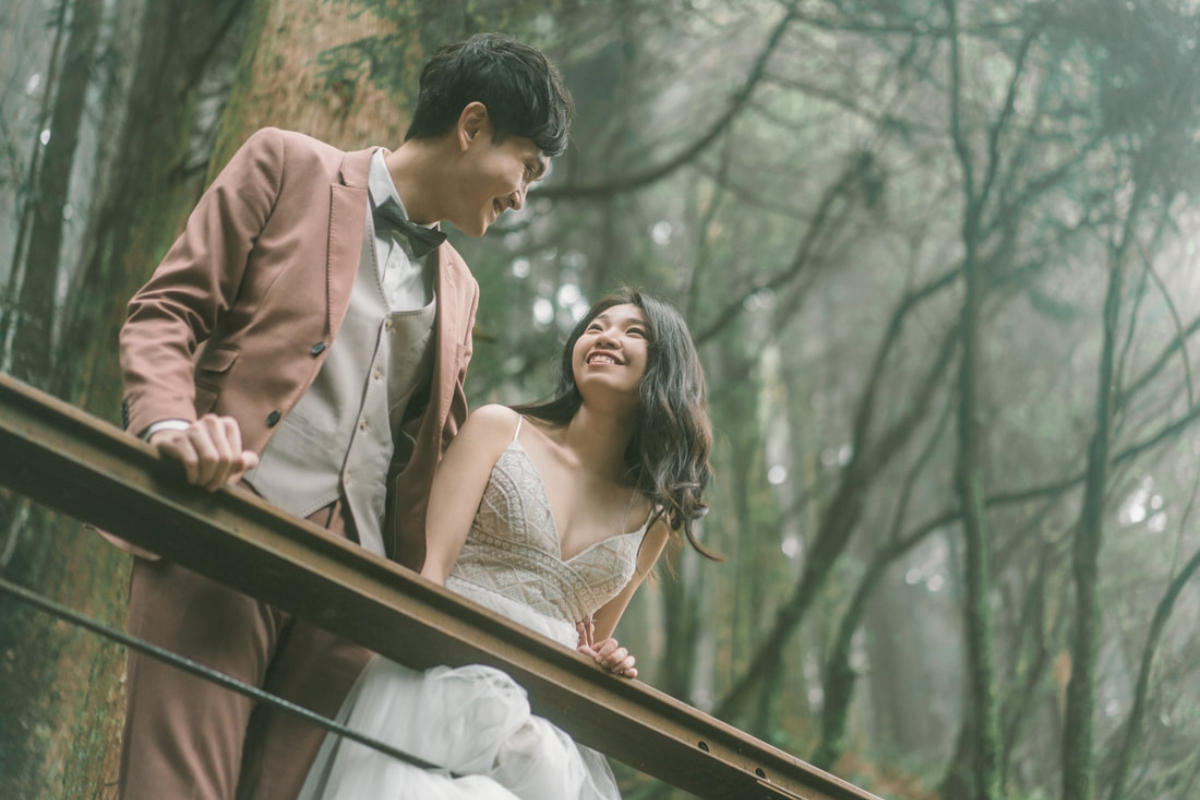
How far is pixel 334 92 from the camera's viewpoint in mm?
2875

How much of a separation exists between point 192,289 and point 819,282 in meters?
11.6

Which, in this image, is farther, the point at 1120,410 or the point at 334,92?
the point at 1120,410

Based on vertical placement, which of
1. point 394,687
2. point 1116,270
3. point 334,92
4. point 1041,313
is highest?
point 1041,313

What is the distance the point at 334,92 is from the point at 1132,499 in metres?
4.22

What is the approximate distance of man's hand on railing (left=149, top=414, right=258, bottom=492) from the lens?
137 centimetres

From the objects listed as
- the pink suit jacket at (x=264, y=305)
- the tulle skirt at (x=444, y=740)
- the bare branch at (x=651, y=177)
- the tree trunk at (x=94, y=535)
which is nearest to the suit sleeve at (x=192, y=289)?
the pink suit jacket at (x=264, y=305)

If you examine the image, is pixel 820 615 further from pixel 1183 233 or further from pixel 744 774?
pixel 744 774

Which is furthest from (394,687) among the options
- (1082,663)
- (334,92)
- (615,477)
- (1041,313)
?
(1041,313)

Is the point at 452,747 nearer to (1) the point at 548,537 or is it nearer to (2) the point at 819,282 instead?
(1) the point at 548,537

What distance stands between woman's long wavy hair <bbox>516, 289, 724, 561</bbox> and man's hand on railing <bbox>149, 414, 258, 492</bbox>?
3.40 ft

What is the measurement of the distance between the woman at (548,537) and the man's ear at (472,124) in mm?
539

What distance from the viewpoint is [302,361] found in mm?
1694

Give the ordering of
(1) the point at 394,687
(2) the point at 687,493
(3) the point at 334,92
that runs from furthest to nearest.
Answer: (3) the point at 334,92 → (2) the point at 687,493 → (1) the point at 394,687

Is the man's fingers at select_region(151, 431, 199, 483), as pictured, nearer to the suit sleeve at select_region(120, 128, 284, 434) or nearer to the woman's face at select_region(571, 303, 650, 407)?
the suit sleeve at select_region(120, 128, 284, 434)
